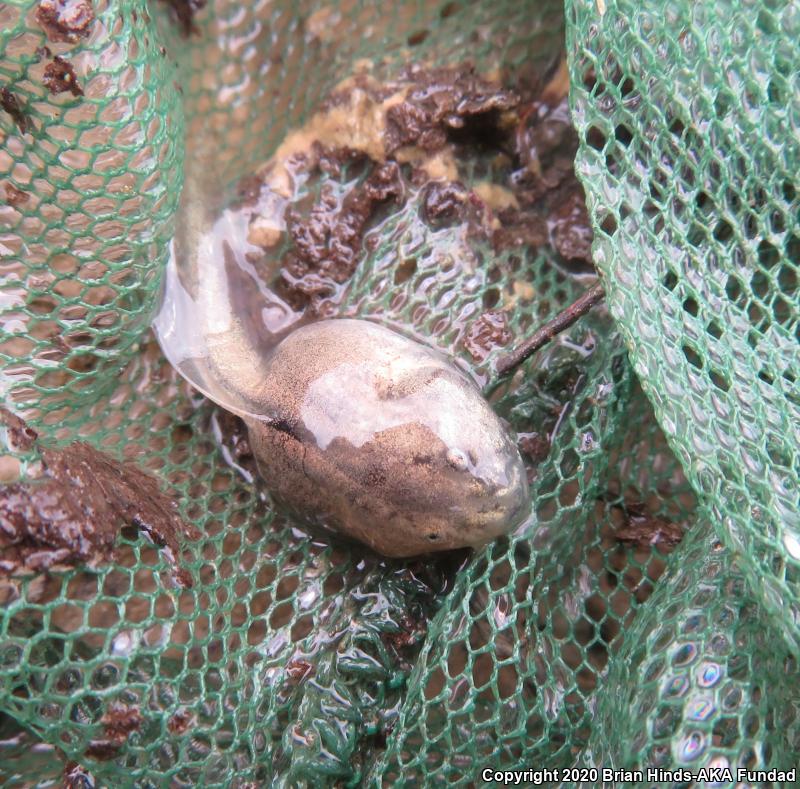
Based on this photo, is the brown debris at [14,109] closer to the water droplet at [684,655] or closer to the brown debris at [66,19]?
the brown debris at [66,19]

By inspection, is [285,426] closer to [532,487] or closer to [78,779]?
[532,487]

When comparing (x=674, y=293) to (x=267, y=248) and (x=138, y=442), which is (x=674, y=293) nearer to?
(x=267, y=248)

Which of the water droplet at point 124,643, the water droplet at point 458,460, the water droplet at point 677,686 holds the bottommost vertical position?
the water droplet at point 677,686

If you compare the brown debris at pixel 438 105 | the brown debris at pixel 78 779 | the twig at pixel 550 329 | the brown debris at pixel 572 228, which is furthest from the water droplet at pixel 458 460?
the brown debris at pixel 78 779

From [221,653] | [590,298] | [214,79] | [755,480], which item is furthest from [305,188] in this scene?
[755,480]

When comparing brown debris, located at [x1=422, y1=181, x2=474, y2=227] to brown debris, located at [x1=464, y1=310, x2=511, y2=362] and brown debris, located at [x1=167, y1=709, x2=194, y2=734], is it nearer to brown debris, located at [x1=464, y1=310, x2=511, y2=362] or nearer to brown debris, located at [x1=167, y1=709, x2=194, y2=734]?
brown debris, located at [x1=464, y1=310, x2=511, y2=362]

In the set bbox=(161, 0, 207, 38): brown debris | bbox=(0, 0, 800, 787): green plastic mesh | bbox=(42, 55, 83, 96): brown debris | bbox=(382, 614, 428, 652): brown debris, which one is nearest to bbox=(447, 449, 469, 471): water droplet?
bbox=(0, 0, 800, 787): green plastic mesh
